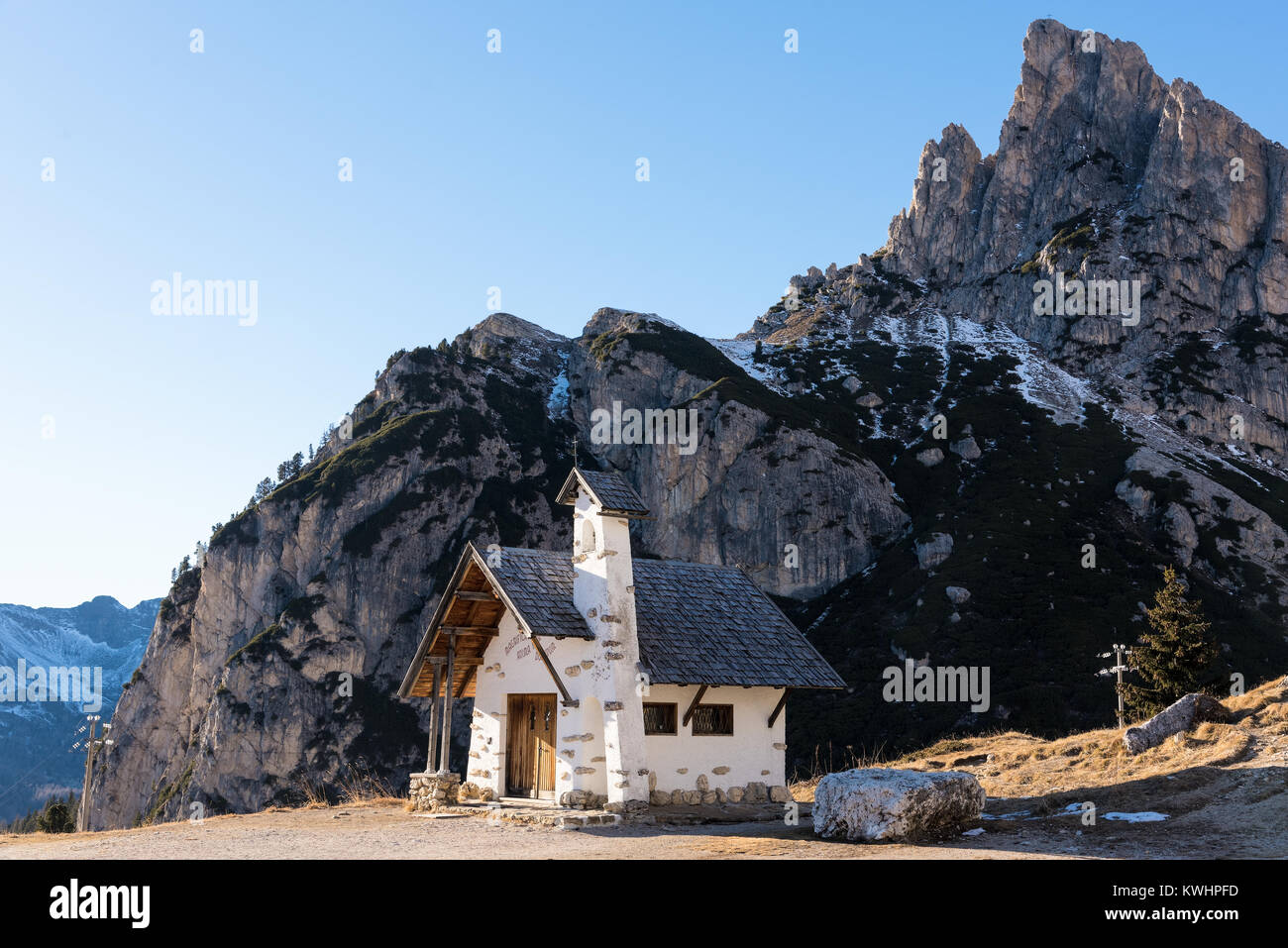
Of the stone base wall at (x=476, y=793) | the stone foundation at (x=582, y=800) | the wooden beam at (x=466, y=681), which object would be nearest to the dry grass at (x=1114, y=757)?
the stone foundation at (x=582, y=800)

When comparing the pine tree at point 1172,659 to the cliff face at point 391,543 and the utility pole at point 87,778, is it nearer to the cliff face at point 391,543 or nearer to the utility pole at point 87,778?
the utility pole at point 87,778

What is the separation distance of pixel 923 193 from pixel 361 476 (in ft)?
351

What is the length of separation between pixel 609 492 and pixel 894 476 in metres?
92.6

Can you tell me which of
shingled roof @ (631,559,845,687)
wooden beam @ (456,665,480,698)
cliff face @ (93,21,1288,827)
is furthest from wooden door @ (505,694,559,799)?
cliff face @ (93,21,1288,827)

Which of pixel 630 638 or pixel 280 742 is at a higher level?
pixel 630 638

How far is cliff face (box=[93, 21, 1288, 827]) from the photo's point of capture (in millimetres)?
87375

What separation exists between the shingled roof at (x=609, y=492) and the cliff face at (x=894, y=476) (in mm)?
53303

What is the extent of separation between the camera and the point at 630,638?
23.0m

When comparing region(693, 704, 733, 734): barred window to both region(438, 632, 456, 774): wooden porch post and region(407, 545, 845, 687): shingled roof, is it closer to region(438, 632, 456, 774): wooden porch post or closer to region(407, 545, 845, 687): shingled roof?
region(407, 545, 845, 687): shingled roof

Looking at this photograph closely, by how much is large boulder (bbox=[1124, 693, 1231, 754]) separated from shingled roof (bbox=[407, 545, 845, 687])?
711cm

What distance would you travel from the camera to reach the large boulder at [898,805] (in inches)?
630

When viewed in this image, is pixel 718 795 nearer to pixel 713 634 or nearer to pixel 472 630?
pixel 713 634
